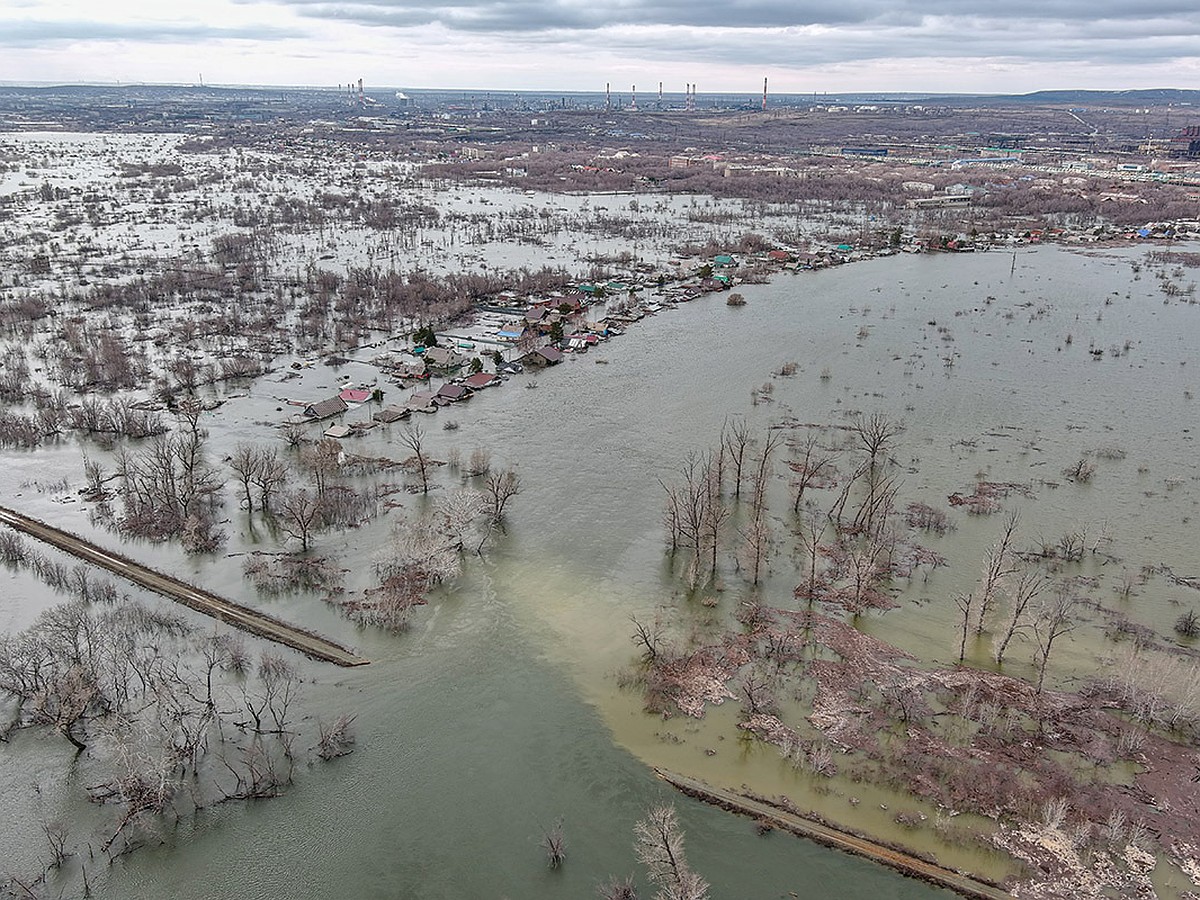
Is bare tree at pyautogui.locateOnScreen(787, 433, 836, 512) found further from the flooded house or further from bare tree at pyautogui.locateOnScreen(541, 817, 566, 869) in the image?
the flooded house

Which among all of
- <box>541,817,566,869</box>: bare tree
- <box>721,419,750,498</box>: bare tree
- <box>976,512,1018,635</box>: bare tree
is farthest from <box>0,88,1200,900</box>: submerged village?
<box>721,419,750,498</box>: bare tree

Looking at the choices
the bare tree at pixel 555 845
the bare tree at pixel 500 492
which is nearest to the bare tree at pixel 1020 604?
the bare tree at pixel 555 845

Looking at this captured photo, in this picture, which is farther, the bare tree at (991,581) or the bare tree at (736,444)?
the bare tree at (736,444)

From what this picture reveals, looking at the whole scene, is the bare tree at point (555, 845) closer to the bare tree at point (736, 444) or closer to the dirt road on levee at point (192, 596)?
the dirt road on levee at point (192, 596)

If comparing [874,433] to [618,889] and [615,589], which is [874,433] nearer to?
[615,589]

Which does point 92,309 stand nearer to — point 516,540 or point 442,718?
point 516,540

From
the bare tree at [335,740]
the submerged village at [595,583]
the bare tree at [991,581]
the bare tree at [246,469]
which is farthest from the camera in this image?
the bare tree at [246,469]
